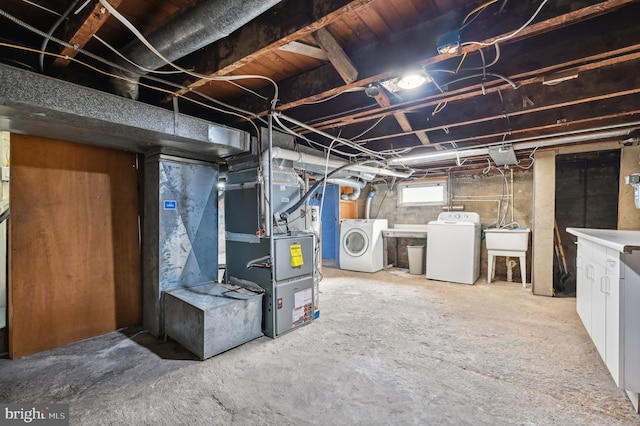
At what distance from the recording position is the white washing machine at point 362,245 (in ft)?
17.2

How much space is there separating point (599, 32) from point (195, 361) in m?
3.16

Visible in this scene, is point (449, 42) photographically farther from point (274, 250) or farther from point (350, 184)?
point (350, 184)

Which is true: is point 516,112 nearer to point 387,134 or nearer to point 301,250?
point 387,134

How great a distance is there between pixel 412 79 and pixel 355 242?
393cm

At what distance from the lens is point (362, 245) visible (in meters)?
5.36

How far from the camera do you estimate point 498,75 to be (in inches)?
69.4

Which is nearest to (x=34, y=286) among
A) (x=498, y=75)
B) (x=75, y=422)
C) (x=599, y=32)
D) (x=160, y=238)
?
(x=160, y=238)

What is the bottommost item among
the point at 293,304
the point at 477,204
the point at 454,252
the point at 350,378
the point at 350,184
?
the point at 350,378

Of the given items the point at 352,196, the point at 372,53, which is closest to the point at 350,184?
the point at 352,196

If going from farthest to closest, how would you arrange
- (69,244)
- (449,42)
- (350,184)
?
1. (350,184)
2. (69,244)
3. (449,42)

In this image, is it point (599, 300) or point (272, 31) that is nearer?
point (272, 31)

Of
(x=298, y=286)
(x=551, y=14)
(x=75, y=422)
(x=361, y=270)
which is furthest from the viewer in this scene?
(x=361, y=270)

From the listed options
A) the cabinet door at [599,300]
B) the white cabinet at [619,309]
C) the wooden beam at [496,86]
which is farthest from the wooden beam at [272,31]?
the cabinet door at [599,300]

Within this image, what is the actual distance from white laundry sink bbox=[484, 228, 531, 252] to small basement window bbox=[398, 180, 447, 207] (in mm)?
1277
